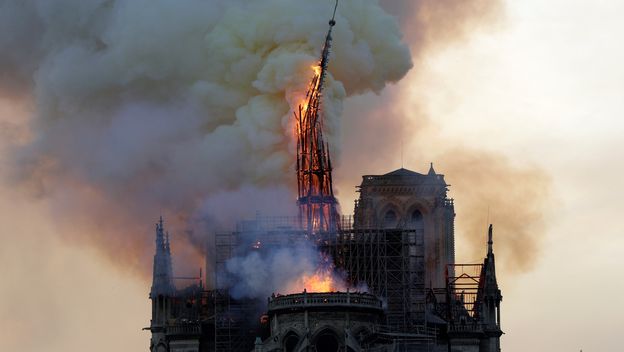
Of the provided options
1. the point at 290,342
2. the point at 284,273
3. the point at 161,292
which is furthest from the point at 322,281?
the point at 161,292

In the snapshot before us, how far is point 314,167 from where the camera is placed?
193m

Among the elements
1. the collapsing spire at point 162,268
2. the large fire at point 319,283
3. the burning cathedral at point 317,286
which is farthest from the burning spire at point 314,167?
the collapsing spire at point 162,268

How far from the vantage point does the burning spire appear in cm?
19175

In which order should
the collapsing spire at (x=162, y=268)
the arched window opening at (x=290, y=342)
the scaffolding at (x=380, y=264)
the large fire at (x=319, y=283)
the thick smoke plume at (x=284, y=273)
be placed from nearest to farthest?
the arched window opening at (x=290, y=342) < the large fire at (x=319, y=283) < the thick smoke plume at (x=284, y=273) < the scaffolding at (x=380, y=264) < the collapsing spire at (x=162, y=268)

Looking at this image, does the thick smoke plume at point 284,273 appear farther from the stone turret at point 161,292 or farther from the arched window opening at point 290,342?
the stone turret at point 161,292

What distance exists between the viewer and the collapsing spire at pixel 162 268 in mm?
195875

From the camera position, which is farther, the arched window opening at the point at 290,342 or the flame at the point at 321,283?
the flame at the point at 321,283

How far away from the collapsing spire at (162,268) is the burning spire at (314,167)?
1400cm

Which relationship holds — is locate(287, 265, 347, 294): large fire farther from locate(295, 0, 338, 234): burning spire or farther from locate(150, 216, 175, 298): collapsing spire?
locate(150, 216, 175, 298): collapsing spire

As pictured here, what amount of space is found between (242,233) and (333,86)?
641 inches

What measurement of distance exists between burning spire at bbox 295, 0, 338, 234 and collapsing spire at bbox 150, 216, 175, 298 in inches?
551

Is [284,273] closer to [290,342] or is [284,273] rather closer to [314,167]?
[290,342]

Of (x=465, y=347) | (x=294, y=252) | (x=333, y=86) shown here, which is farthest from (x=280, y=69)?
(x=465, y=347)

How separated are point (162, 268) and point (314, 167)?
1754 centimetres
